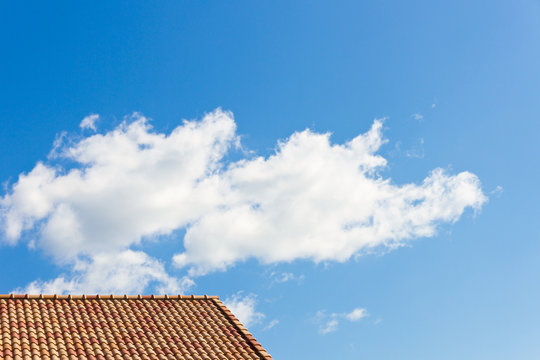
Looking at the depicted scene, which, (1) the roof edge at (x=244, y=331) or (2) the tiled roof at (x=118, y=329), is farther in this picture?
(1) the roof edge at (x=244, y=331)

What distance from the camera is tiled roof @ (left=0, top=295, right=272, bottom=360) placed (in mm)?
13086

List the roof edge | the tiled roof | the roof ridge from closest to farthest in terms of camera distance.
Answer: the tiled roof < the roof edge < the roof ridge

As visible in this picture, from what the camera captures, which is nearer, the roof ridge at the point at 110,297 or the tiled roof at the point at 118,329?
the tiled roof at the point at 118,329

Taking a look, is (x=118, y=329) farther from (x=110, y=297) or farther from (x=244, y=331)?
(x=244, y=331)

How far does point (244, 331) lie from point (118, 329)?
12.5 ft

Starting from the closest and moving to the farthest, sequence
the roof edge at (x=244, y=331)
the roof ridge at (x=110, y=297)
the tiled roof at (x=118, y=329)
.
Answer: the tiled roof at (x=118, y=329) < the roof edge at (x=244, y=331) < the roof ridge at (x=110, y=297)

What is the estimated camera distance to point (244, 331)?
16.2 m

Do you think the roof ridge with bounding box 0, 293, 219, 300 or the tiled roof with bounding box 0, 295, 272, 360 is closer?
the tiled roof with bounding box 0, 295, 272, 360

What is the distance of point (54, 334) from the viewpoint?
1367 centimetres

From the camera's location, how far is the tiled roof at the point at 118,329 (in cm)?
1309

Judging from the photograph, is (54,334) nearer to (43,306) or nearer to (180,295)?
(43,306)

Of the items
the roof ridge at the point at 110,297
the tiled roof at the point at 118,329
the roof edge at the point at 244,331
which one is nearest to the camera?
the tiled roof at the point at 118,329

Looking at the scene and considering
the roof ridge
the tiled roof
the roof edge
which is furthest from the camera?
the roof ridge

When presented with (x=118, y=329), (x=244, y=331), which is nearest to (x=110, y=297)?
(x=118, y=329)
